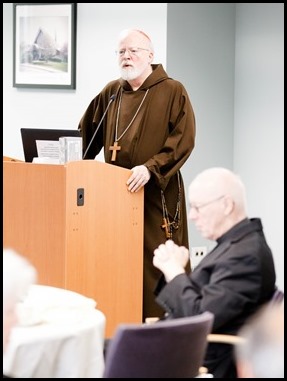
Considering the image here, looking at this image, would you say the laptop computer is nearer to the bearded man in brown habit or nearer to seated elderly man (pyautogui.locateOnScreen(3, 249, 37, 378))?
the bearded man in brown habit

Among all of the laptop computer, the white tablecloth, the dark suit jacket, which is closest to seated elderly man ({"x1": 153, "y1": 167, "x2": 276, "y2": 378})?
the dark suit jacket

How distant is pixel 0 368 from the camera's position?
258 centimetres

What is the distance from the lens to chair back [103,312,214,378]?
2410mm

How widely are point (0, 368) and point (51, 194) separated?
171 centimetres

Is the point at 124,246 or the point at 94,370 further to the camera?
the point at 124,246

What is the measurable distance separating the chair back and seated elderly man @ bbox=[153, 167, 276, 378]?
21.7 inches

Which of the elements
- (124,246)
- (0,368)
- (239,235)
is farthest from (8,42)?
(0,368)

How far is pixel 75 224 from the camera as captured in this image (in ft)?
14.0

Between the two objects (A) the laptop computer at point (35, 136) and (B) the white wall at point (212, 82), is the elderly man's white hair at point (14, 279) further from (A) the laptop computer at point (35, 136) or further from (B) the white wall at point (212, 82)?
(B) the white wall at point (212, 82)

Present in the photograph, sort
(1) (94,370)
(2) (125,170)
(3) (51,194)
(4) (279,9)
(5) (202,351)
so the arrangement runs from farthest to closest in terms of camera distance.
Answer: (4) (279,9) → (2) (125,170) → (3) (51,194) → (1) (94,370) → (5) (202,351)

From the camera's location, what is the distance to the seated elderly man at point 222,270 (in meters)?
3.11

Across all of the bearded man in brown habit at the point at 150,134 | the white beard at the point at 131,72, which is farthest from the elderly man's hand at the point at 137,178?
the white beard at the point at 131,72

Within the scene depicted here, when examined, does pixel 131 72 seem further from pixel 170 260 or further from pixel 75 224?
pixel 170 260

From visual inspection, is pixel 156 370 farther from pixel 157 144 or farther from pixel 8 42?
pixel 8 42
